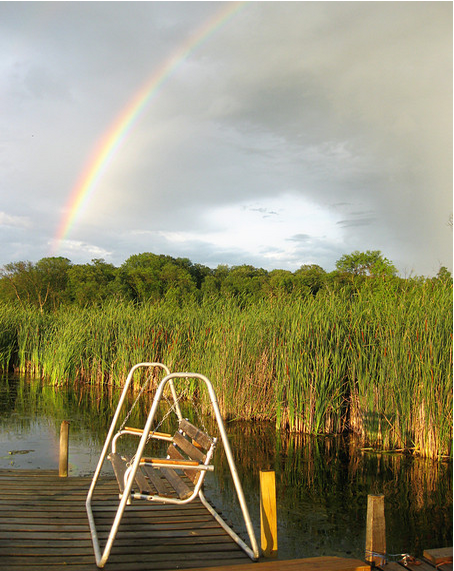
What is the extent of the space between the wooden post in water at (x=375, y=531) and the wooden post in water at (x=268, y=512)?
0.58 m

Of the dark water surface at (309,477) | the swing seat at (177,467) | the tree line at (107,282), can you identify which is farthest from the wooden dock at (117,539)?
the tree line at (107,282)

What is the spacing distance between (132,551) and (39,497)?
141 centimetres

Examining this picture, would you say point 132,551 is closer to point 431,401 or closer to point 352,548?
point 352,548

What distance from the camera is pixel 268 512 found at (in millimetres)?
3533

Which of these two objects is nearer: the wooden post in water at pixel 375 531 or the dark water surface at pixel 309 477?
the wooden post in water at pixel 375 531

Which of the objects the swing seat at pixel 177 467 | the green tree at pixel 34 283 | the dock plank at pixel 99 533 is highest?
the green tree at pixel 34 283

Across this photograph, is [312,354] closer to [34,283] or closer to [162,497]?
[162,497]

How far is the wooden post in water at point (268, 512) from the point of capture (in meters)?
3.50

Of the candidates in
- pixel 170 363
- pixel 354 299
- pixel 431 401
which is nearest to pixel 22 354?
pixel 170 363

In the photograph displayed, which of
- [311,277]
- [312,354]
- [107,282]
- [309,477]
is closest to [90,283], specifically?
[107,282]

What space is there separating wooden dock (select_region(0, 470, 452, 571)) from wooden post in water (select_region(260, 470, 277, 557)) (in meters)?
0.15

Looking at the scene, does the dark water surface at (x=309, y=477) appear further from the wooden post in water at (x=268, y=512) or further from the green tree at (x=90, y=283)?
the green tree at (x=90, y=283)

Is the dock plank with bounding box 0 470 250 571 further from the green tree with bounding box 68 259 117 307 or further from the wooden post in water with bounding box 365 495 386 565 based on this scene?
the green tree with bounding box 68 259 117 307

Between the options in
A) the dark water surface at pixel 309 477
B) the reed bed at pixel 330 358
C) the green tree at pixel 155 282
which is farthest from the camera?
the green tree at pixel 155 282
